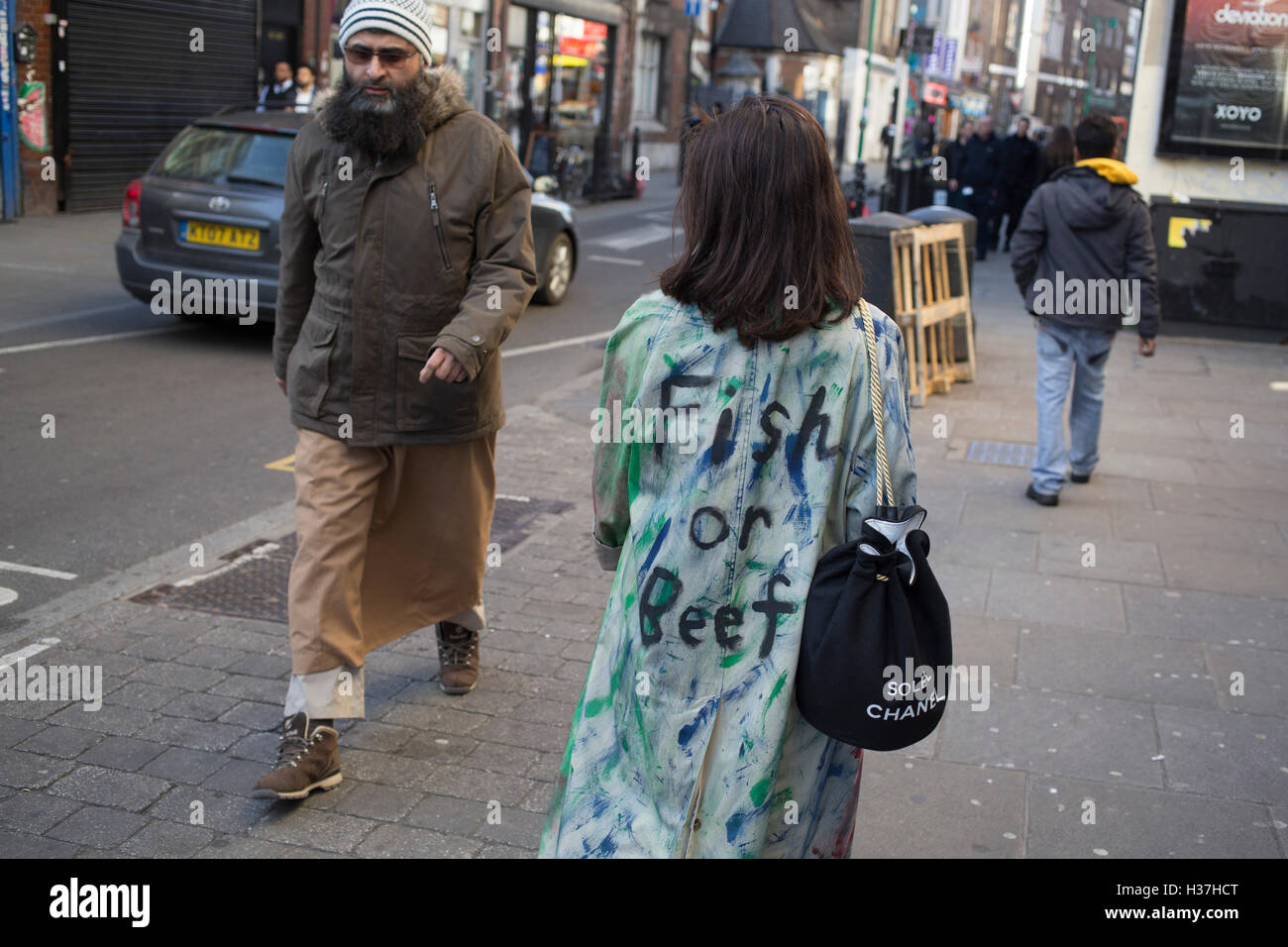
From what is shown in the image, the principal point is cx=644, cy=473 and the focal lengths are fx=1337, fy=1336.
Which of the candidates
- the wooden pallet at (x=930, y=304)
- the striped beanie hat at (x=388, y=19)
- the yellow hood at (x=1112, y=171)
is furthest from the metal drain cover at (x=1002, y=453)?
the striped beanie hat at (x=388, y=19)

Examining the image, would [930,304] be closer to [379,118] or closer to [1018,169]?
[379,118]

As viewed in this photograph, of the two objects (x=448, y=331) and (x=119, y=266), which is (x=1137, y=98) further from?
(x=448, y=331)

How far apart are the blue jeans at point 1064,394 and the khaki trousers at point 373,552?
11.2 feet

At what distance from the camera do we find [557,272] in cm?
1276

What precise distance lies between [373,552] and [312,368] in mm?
589

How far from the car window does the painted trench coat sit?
7.68 meters

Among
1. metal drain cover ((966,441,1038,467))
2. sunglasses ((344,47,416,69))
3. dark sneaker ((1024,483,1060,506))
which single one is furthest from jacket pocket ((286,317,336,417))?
metal drain cover ((966,441,1038,467))

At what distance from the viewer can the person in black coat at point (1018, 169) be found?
64.0ft

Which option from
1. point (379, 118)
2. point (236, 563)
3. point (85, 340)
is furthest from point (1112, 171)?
point (85, 340)

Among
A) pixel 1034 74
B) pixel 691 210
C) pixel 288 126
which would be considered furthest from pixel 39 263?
pixel 1034 74

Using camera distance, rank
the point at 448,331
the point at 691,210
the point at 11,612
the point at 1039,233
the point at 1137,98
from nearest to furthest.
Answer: the point at 691,210
the point at 448,331
the point at 11,612
the point at 1039,233
the point at 1137,98

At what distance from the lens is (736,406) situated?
7.12 feet

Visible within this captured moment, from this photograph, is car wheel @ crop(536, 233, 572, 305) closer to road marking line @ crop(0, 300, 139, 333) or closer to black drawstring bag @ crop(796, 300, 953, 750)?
road marking line @ crop(0, 300, 139, 333)

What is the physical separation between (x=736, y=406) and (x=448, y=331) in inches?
55.7
